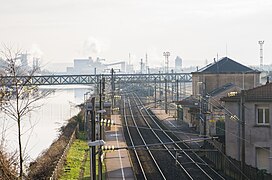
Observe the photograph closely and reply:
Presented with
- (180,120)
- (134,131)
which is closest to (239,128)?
(134,131)

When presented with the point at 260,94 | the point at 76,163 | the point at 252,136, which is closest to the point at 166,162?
the point at 76,163

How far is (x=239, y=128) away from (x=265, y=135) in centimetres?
127

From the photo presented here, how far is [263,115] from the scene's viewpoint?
72.0ft

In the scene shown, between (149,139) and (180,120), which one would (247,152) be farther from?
(180,120)

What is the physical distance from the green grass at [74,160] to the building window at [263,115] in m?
7.78

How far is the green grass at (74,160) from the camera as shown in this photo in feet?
74.6

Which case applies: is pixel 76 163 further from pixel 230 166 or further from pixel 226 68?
pixel 226 68

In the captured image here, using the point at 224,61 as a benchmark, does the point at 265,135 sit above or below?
below

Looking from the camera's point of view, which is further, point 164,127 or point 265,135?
point 164,127

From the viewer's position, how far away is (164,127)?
150 ft

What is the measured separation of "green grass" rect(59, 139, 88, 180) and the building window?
778 cm

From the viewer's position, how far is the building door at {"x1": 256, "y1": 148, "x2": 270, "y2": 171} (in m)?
21.3

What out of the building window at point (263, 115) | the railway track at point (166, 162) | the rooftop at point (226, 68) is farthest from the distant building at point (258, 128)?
the rooftop at point (226, 68)

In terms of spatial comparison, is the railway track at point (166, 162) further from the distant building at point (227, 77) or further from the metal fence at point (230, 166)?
the distant building at point (227, 77)
